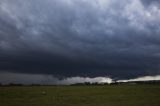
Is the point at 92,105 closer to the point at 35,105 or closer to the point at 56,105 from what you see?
the point at 56,105

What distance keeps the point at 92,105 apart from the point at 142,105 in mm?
8752

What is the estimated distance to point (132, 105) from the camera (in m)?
54.6

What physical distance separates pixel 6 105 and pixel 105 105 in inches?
688

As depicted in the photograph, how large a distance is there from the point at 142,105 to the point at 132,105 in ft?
5.67

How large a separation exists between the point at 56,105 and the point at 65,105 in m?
1.67

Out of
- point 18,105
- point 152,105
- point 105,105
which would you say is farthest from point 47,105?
point 152,105

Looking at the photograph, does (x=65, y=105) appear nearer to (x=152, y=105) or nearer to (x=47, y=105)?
(x=47, y=105)

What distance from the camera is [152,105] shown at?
5431cm

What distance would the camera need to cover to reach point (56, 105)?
54219 millimetres

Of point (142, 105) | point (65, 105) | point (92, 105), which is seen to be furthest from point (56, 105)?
point (142, 105)

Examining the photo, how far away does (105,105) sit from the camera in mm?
54500

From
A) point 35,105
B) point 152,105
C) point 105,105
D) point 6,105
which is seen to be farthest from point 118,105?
point 6,105

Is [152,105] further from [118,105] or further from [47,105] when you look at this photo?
[47,105]

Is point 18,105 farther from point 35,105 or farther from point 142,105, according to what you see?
point 142,105
